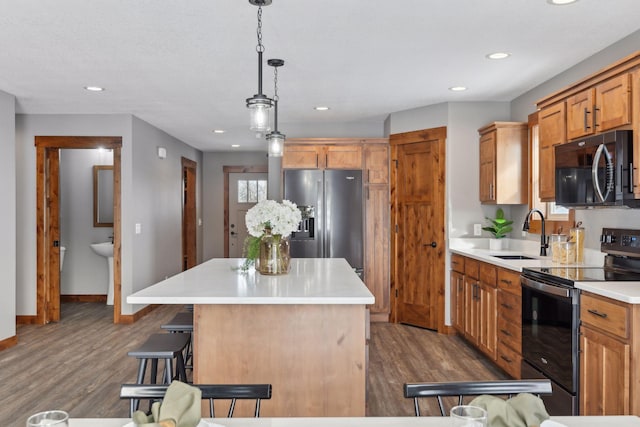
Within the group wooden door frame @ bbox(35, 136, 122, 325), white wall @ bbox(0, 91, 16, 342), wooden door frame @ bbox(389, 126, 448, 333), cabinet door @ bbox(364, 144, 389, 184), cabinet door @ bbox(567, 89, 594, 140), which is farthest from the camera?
cabinet door @ bbox(364, 144, 389, 184)

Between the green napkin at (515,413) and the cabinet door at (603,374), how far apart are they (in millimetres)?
1725

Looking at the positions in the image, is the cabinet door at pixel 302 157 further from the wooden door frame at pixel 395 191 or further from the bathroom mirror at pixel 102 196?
the bathroom mirror at pixel 102 196

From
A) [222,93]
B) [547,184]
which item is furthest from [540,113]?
[222,93]

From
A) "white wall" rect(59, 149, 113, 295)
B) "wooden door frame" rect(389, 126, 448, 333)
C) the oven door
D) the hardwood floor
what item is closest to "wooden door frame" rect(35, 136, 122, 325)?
the hardwood floor

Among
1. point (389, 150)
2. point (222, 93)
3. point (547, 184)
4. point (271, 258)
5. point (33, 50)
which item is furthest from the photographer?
point (389, 150)

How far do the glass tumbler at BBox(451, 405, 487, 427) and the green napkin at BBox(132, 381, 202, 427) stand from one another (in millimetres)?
468

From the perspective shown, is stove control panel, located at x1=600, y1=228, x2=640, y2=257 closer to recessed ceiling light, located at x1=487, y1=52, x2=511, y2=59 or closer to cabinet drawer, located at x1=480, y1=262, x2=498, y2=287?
cabinet drawer, located at x1=480, y1=262, x2=498, y2=287

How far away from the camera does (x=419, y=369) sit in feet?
13.4

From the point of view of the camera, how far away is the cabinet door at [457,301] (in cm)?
493

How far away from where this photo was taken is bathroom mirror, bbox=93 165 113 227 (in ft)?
23.8

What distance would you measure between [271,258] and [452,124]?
303 centimetres

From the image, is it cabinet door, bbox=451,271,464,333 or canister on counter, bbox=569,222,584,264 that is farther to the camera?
cabinet door, bbox=451,271,464,333

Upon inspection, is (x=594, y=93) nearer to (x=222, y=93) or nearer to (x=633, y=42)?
(x=633, y=42)

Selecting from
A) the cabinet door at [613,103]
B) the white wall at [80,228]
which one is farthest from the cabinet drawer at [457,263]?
the white wall at [80,228]
